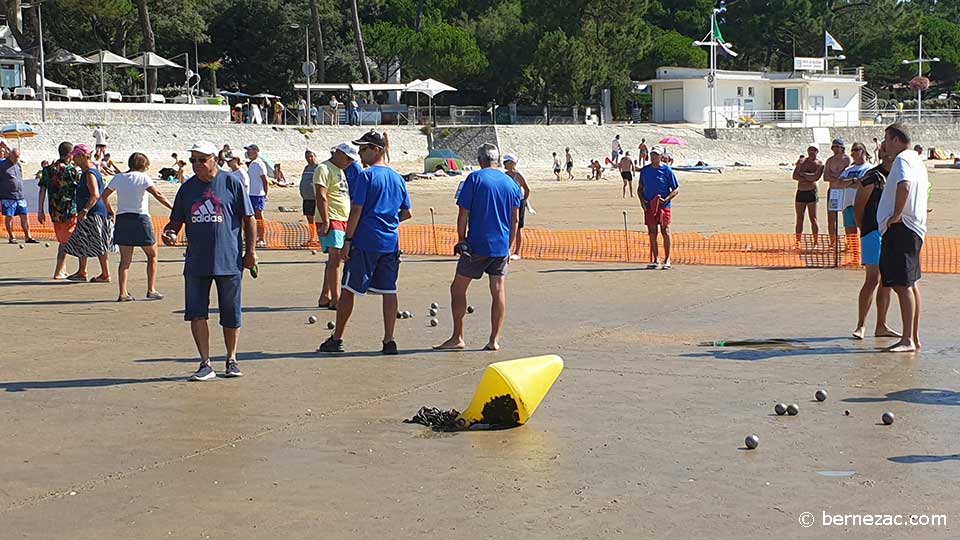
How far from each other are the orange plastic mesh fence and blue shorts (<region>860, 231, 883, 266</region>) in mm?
5408

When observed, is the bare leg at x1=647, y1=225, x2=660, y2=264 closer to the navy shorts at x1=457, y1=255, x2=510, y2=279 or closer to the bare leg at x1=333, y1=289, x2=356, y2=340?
the navy shorts at x1=457, y1=255, x2=510, y2=279

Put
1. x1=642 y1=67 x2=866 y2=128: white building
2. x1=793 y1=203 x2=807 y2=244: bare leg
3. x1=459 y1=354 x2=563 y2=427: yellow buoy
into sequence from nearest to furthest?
1. x1=459 y1=354 x2=563 y2=427: yellow buoy
2. x1=793 y1=203 x2=807 y2=244: bare leg
3. x1=642 y1=67 x2=866 y2=128: white building

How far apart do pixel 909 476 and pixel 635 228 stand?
1863 centimetres

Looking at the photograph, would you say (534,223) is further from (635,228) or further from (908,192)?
(908,192)

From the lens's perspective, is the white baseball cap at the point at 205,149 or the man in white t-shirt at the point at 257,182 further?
the man in white t-shirt at the point at 257,182

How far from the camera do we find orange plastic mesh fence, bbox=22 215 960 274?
666 inches

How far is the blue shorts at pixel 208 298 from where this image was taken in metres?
8.89

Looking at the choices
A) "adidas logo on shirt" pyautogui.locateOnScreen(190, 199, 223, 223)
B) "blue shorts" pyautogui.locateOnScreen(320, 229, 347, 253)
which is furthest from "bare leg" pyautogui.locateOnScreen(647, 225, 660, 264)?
"adidas logo on shirt" pyautogui.locateOnScreen(190, 199, 223, 223)

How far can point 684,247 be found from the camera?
63.7 feet

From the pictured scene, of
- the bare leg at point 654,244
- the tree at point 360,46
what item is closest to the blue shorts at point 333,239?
the bare leg at point 654,244

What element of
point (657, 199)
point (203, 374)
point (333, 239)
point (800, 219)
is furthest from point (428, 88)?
point (203, 374)

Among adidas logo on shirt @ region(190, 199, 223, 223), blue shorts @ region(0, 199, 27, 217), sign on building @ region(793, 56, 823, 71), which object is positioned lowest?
blue shorts @ region(0, 199, 27, 217)

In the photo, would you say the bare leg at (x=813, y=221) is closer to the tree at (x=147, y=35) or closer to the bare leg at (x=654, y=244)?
the bare leg at (x=654, y=244)

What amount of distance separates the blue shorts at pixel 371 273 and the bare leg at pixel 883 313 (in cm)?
426
